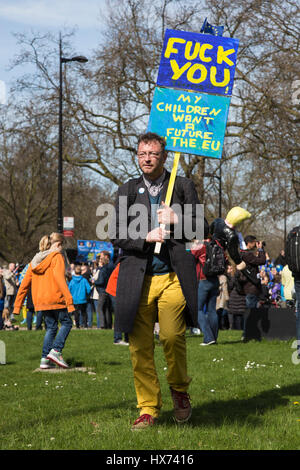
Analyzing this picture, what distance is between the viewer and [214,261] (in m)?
11.8

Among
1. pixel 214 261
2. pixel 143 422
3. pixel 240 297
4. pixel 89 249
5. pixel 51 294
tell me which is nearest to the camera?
pixel 143 422

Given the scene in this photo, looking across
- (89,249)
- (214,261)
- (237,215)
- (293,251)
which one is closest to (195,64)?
(293,251)

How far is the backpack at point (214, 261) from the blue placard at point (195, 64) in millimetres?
6138

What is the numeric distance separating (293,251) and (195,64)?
3.22 meters

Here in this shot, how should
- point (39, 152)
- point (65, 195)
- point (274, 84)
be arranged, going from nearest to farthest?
point (274, 84) < point (39, 152) < point (65, 195)

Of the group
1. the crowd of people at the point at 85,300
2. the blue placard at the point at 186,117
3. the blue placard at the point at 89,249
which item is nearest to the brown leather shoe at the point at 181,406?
the blue placard at the point at 186,117

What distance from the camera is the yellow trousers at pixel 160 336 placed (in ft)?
16.6

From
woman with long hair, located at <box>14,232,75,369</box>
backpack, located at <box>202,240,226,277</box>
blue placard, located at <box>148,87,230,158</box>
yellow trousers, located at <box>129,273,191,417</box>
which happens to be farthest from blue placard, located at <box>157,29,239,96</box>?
backpack, located at <box>202,240,226,277</box>

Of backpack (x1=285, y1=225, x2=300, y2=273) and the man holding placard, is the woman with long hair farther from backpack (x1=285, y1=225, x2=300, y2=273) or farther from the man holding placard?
the man holding placard

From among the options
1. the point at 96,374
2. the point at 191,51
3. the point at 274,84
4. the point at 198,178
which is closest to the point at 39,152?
the point at 198,178

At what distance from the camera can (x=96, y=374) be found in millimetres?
8484

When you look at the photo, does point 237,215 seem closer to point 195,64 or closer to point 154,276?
point 195,64

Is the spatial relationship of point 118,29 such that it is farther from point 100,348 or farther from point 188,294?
point 188,294

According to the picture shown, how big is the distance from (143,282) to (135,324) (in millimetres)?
328
